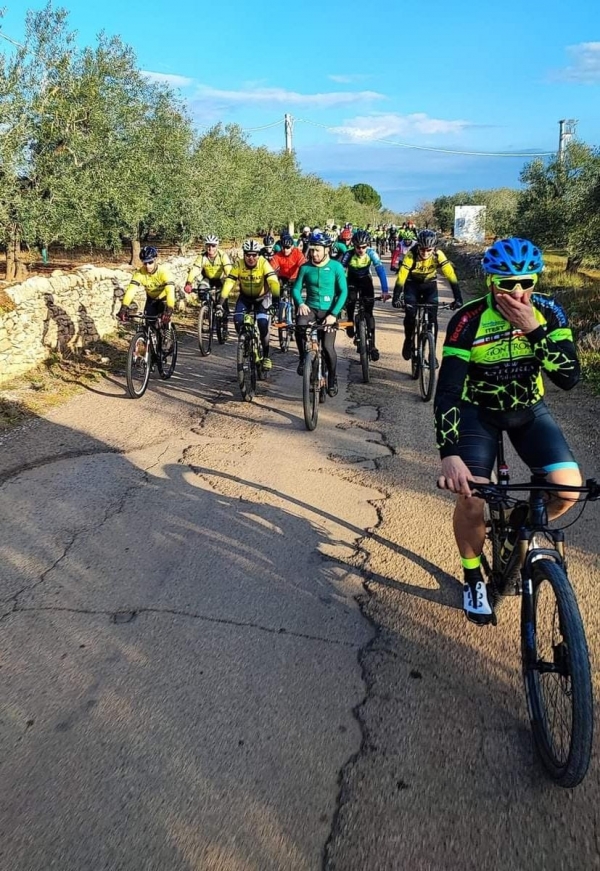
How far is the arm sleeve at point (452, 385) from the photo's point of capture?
3004 mm

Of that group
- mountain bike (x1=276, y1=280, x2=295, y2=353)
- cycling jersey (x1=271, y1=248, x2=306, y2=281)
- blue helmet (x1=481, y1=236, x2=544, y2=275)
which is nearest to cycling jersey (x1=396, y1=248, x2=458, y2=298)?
mountain bike (x1=276, y1=280, x2=295, y2=353)

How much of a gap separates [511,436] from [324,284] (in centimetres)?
504

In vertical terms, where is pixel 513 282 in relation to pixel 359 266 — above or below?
below

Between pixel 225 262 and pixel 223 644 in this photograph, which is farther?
pixel 225 262

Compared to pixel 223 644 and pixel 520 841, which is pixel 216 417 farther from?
pixel 520 841

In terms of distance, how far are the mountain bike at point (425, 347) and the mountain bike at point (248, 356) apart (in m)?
2.27

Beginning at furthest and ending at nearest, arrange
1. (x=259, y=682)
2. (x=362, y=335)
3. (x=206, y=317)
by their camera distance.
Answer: (x=206, y=317), (x=362, y=335), (x=259, y=682)

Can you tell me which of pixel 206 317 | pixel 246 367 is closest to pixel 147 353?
pixel 246 367

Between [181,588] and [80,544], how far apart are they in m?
1.09

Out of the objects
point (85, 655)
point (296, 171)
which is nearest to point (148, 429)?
point (85, 655)

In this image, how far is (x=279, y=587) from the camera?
391 cm

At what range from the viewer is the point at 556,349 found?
3.04 metres

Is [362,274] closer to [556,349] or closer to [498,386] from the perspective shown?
[498,386]

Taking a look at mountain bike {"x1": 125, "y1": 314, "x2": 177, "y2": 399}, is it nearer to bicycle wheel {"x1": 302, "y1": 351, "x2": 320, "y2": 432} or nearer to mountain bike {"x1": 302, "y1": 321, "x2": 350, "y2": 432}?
mountain bike {"x1": 302, "y1": 321, "x2": 350, "y2": 432}
